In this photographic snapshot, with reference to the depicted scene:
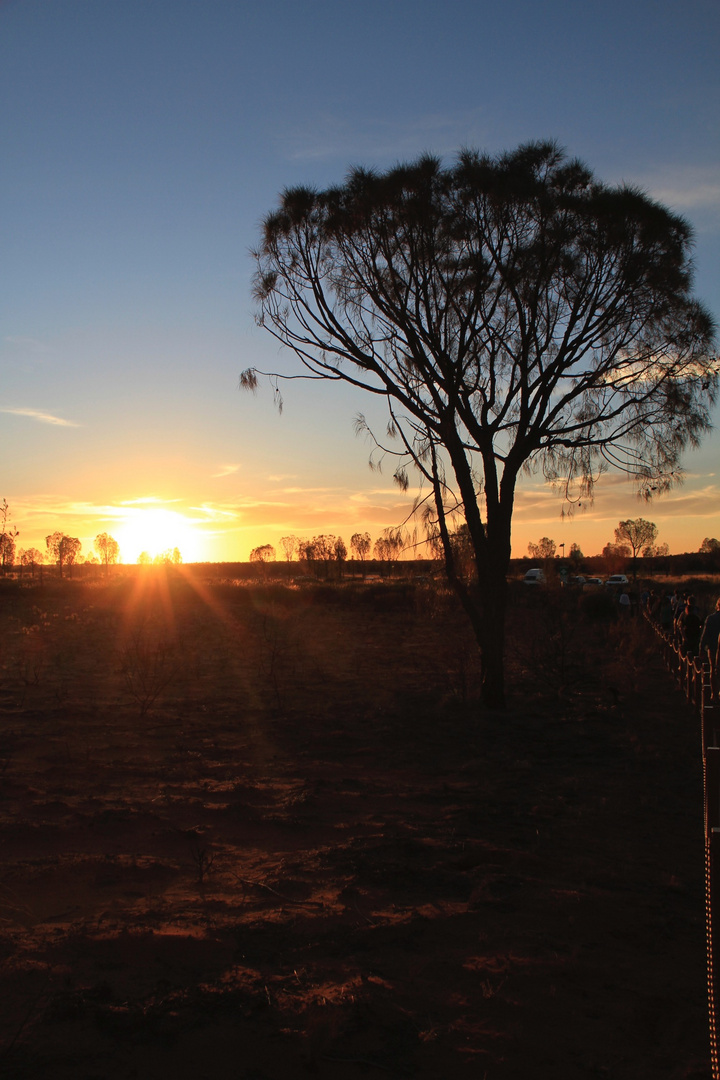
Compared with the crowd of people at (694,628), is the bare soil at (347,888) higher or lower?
lower

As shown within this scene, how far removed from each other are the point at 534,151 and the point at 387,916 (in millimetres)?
11432

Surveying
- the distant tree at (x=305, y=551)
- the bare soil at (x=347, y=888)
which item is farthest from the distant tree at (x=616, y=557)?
the bare soil at (x=347, y=888)

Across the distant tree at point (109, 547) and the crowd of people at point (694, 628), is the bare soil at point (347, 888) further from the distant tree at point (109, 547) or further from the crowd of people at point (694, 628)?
the distant tree at point (109, 547)

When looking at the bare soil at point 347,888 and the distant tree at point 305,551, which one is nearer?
the bare soil at point 347,888

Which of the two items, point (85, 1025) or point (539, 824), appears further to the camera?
point (539, 824)

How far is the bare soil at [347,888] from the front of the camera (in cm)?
361

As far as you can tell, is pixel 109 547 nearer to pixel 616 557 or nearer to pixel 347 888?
pixel 616 557

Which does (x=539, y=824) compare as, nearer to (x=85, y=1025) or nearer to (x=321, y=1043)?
(x=321, y=1043)

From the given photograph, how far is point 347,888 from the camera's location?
18.2ft

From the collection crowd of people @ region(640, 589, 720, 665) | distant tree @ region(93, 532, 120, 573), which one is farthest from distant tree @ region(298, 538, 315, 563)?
crowd of people @ region(640, 589, 720, 665)

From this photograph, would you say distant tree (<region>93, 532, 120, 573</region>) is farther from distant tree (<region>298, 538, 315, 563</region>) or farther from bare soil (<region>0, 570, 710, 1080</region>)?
bare soil (<region>0, 570, 710, 1080</region>)

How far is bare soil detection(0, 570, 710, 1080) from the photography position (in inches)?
142

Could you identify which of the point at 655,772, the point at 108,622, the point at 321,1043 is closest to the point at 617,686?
the point at 655,772

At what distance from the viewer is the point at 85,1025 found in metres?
3.61
